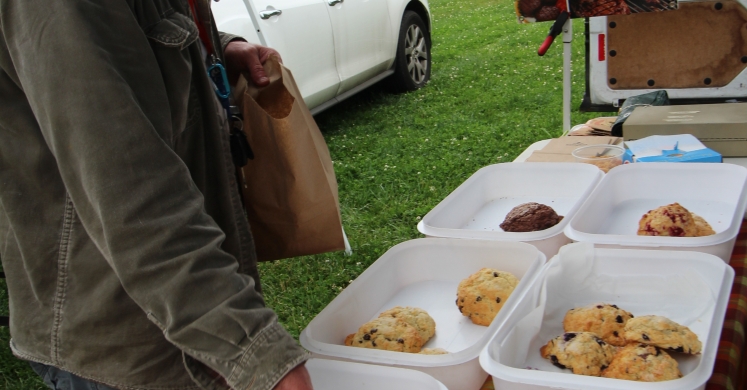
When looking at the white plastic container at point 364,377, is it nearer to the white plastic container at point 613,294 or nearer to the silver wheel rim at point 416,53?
the white plastic container at point 613,294

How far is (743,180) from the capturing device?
1928mm

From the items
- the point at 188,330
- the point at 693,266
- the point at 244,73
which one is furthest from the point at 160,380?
the point at 693,266

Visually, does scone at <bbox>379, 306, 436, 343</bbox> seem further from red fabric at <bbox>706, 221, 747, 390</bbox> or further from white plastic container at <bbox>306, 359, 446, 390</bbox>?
red fabric at <bbox>706, 221, 747, 390</bbox>

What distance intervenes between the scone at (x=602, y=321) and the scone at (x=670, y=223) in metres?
0.35

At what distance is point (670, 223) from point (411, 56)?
20.4 feet

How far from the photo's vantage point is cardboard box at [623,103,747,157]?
Answer: 86.1 inches

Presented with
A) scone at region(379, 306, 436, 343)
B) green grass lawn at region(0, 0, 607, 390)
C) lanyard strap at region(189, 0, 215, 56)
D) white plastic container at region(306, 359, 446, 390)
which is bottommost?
green grass lawn at region(0, 0, 607, 390)

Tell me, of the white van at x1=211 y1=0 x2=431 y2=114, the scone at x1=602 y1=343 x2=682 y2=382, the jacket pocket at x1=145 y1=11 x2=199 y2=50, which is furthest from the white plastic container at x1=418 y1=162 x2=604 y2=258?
the white van at x1=211 y1=0 x2=431 y2=114

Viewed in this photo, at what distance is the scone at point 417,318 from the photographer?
5.05 ft

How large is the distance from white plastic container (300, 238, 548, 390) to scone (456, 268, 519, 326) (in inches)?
1.5

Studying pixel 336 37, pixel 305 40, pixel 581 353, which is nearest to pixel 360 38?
pixel 336 37

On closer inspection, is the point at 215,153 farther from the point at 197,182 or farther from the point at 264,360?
the point at 264,360

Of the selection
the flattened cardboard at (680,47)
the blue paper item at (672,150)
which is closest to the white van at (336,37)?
the flattened cardboard at (680,47)

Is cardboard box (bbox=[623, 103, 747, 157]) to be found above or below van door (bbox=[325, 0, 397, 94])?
above
